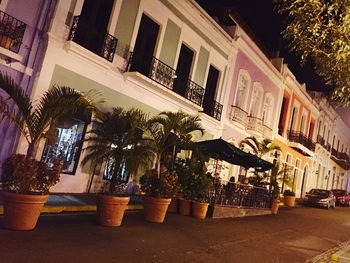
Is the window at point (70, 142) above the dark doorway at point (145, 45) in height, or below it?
below

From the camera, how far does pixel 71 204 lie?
948 cm

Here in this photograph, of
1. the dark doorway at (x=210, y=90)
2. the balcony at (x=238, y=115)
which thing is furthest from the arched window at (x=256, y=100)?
the dark doorway at (x=210, y=90)

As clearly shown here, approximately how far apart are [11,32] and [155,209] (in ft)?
19.1

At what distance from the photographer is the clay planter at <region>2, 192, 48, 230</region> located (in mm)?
6352

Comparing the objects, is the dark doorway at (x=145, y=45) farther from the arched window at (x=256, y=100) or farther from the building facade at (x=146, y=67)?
the arched window at (x=256, y=100)

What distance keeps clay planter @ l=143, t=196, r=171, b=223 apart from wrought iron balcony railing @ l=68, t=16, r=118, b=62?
5091 millimetres

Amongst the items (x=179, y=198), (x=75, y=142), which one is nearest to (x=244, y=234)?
(x=179, y=198)

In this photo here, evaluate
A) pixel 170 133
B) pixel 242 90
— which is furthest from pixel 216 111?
pixel 170 133

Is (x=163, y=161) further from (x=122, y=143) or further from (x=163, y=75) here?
(x=163, y=75)

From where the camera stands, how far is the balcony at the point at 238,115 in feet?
64.2

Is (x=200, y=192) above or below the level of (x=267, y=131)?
below

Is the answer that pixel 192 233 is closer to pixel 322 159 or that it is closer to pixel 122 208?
pixel 122 208

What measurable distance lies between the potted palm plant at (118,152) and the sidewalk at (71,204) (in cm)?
88

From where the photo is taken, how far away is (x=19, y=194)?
6.36m
